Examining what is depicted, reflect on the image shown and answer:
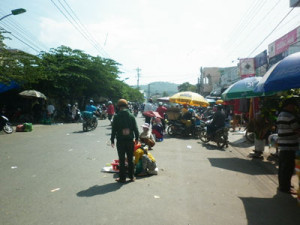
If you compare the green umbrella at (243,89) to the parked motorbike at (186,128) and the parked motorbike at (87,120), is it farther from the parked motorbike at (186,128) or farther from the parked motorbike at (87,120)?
the parked motorbike at (87,120)

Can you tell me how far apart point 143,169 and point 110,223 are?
260 centimetres

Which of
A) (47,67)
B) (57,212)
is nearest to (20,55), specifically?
(47,67)

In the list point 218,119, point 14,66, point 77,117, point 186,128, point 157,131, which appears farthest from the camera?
point 77,117

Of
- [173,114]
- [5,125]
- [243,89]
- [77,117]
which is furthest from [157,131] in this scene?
[77,117]

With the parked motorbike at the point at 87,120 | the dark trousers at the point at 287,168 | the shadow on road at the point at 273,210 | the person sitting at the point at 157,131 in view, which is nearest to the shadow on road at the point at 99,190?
the shadow on road at the point at 273,210

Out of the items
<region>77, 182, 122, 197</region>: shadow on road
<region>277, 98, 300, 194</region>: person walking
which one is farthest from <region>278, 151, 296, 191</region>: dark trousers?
<region>77, 182, 122, 197</region>: shadow on road

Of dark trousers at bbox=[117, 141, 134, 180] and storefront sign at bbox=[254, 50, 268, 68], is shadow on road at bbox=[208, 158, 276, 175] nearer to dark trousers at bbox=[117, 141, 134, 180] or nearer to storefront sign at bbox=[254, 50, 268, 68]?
dark trousers at bbox=[117, 141, 134, 180]

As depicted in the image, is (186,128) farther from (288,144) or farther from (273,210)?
(273,210)

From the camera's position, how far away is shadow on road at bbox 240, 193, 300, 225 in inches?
147

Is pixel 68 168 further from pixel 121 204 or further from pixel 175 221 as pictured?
pixel 175 221

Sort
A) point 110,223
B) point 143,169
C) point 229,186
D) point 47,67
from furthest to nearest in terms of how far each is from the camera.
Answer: point 47,67
point 143,169
point 229,186
point 110,223

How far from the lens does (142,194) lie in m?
4.66

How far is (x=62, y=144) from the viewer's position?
10.1 metres

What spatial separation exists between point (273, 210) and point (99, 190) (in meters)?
3.15
